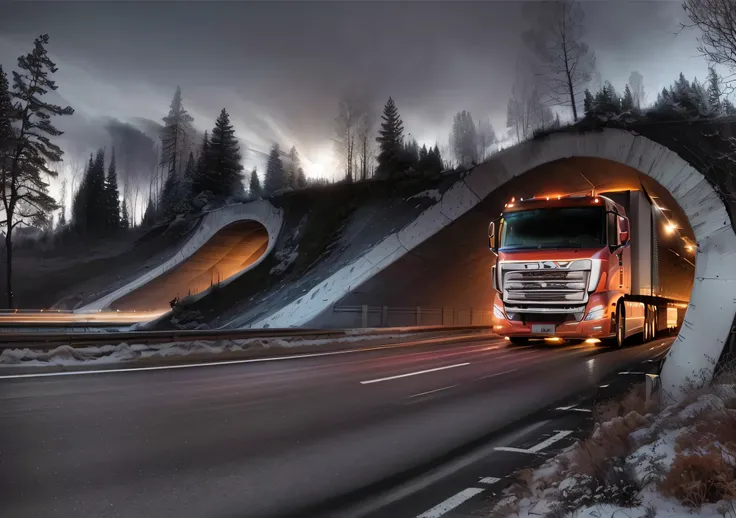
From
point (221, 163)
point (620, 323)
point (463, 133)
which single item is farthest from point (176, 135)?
point (620, 323)

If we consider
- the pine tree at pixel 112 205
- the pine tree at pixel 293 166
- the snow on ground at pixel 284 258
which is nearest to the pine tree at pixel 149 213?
the pine tree at pixel 112 205

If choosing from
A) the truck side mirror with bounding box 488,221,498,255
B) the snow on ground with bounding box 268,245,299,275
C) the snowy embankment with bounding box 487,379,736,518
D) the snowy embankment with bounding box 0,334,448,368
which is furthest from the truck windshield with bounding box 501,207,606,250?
the snow on ground with bounding box 268,245,299,275

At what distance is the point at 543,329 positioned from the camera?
1591cm

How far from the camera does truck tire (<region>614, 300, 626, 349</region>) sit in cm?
1698

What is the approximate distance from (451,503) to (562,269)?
1219 centimetres

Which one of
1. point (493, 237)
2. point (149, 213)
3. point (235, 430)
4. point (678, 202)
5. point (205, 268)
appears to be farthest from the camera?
point (149, 213)

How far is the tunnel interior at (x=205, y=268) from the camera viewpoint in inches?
1997

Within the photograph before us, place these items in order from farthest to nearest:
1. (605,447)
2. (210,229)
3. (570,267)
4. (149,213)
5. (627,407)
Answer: (149,213)
(210,229)
(570,267)
(627,407)
(605,447)

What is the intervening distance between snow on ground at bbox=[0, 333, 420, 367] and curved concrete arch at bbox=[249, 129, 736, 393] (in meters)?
10.6

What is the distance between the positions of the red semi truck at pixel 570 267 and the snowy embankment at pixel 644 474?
9.27m

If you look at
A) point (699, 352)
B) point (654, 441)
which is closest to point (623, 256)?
point (699, 352)

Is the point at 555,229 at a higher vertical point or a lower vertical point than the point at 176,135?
lower

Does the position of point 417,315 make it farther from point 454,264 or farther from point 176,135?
point 176,135

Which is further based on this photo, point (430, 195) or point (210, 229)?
point (210, 229)
